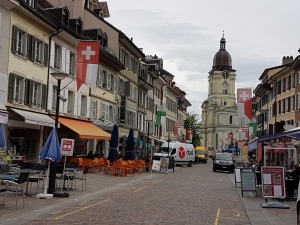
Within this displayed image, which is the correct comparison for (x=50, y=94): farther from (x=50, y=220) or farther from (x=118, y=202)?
(x=50, y=220)

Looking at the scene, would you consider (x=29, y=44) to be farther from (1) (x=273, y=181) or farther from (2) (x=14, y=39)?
(1) (x=273, y=181)

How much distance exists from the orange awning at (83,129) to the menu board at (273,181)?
15047 millimetres

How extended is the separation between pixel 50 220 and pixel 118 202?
13.9ft

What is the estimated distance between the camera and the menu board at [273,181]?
16422 mm

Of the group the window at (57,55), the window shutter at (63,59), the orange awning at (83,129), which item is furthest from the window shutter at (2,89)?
the window shutter at (63,59)

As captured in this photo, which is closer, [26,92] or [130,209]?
[130,209]

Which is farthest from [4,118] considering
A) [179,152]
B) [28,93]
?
[179,152]

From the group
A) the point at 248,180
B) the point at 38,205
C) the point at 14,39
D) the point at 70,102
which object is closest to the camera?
the point at 38,205

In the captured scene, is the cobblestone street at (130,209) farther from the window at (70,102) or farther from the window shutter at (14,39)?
the window at (70,102)

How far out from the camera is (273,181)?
16625mm

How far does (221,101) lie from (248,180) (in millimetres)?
126226

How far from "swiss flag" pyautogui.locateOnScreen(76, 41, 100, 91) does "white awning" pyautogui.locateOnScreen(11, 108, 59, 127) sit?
321 cm

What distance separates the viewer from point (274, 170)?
1662 centimetres

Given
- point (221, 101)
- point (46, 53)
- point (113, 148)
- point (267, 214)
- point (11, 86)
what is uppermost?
point (221, 101)
